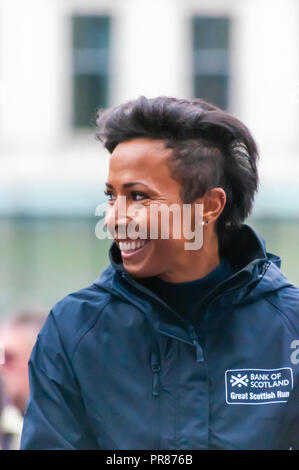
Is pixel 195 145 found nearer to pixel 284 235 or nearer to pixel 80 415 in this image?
pixel 80 415

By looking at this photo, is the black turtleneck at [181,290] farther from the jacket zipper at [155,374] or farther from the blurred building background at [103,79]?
the blurred building background at [103,79]

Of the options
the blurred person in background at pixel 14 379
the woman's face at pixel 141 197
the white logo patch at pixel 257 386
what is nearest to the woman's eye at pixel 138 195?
the woman's face at pixel 141 197

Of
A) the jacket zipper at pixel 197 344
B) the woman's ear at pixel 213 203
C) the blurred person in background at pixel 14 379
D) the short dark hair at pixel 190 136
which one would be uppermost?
the short dark hair at pixel 190 136

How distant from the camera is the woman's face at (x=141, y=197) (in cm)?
200

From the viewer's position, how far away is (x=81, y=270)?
40.6ft

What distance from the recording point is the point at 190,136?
6.72 feet

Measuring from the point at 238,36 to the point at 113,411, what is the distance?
38.0 ft

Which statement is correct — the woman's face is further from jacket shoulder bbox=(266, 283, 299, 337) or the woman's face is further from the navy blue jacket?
jacket shoulder bbox=(266, 283, 299, 337)

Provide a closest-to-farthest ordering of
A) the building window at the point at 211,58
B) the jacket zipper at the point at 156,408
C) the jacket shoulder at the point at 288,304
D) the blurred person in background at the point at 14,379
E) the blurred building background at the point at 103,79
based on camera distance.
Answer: the jacket zipper at the point at 156,408 < the jacket shoulder at the point at 288,304 < the blurred person in background at the point at 14,379 < the blurred building background at the point at 103,79 < the building window at the point at 211,58

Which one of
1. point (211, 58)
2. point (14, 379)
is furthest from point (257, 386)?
point (211, 58)
